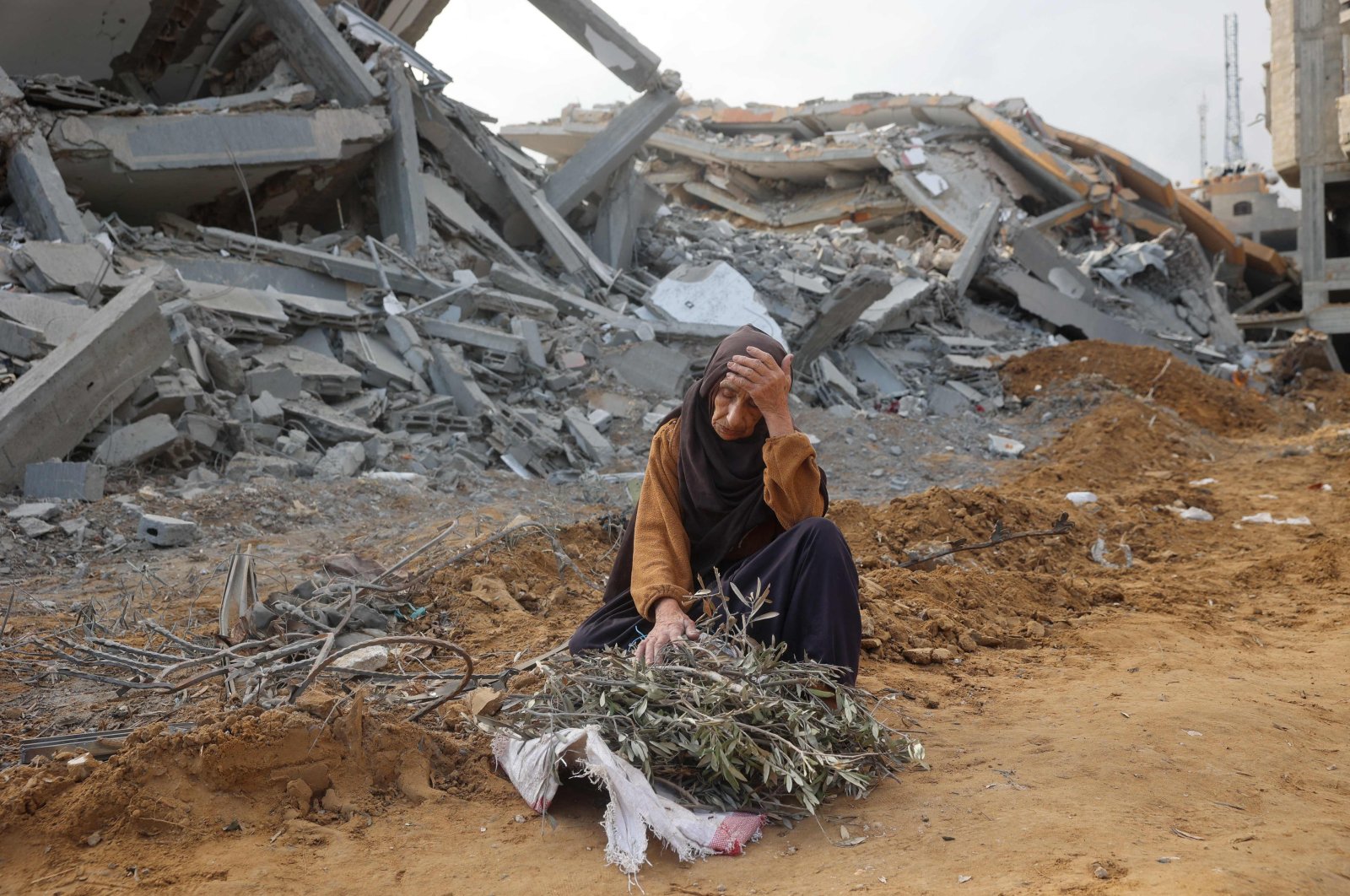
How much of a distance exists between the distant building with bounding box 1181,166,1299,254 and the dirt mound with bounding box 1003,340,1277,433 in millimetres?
11736

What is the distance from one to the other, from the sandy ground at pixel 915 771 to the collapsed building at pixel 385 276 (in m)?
2.28

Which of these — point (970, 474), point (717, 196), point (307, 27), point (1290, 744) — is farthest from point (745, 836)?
point (717, 196)

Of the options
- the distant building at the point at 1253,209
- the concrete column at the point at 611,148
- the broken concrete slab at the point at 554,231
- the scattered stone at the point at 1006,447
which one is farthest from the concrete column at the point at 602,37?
the distant building at the point at 1253,209

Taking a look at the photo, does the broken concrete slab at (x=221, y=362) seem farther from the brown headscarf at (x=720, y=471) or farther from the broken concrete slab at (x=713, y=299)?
the brown headscarf at (x=720, y=471)

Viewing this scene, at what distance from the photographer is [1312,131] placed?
18.3m

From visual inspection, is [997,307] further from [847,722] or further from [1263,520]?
[847,722]

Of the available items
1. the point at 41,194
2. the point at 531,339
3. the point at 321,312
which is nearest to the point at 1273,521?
the point at 531,339

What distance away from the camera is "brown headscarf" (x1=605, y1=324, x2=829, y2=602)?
306cm

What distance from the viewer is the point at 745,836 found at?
2424mm

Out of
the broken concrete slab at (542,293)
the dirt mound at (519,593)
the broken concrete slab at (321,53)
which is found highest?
the broken concrete slab at (321,53)

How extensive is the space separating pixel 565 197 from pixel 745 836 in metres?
11.9

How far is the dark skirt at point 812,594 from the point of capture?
9.13 feet

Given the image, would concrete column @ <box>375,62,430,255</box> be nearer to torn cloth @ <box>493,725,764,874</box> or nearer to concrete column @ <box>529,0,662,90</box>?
concrete column @ <box>529,0,662,90</box>

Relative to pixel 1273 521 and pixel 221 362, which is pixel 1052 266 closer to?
pixel 1273 521
